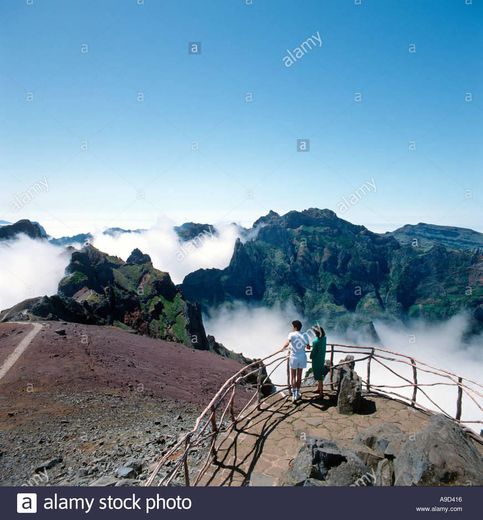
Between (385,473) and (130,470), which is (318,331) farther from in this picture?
(130,470)

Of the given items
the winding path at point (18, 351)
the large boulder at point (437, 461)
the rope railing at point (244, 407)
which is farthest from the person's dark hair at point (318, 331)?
the winding path at point (18, 351)

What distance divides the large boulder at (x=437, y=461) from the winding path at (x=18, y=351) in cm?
1954

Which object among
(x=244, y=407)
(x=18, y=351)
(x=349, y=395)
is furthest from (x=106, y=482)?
(x=18, y=351)

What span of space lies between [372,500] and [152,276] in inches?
3612

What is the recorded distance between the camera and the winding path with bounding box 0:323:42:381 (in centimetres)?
1982

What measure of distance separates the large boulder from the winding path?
19.5 meters

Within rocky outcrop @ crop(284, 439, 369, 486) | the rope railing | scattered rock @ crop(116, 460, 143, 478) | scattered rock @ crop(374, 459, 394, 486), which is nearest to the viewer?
rocky outcrop @ crop(284, 439, 369, 486)

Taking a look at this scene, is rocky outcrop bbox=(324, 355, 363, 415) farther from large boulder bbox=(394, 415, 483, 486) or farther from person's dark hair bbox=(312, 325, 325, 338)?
large boulder bbox=(394, 415, 483, 486)

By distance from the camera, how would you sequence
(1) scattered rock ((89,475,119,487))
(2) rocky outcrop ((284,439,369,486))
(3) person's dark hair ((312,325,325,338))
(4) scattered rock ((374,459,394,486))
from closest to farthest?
1. (2) rocky outcrop ((284,439,369,486))
2. (4) scattered rock ((374,459,394,486))
3. (1) scattered rock ((89,475,119,487))
4. (3) person's dark hair ((312,325,325,338))

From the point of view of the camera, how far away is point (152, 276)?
94.8 m

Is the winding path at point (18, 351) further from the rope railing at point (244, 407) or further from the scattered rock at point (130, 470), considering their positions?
the rope railing at point (244, 407)

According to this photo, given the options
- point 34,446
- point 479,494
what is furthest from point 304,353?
point 34,446

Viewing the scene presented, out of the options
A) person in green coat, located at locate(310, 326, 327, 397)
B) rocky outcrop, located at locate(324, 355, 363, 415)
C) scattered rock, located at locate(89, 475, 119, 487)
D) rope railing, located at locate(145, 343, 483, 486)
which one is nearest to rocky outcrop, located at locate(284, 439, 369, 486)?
rope railing, located at locate(145, 343, 483, 486)

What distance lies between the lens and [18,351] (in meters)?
22.5
